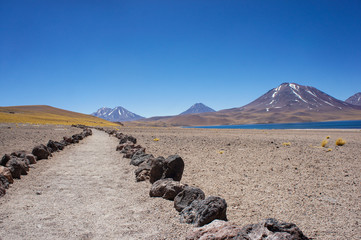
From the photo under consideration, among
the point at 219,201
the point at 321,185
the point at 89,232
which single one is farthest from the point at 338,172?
the point at 89,232

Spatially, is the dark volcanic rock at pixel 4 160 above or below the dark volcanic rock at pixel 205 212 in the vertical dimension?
above

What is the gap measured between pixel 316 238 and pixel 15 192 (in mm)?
7469

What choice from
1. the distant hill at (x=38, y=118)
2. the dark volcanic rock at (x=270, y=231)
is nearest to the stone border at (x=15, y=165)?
the dark volcanic rock at (x=270, y=231)

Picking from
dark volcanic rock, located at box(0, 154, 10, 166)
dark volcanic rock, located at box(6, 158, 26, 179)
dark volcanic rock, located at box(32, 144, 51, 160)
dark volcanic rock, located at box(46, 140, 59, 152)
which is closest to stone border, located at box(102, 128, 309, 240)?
dark volcanic rock, located at box(6, 158, 26, 179)

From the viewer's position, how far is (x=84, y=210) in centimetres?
514

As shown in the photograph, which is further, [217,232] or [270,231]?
[217,232]

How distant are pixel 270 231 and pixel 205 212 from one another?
1447mm

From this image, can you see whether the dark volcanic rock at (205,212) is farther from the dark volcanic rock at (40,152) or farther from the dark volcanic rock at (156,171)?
the dark volcanic rock at (40,152)

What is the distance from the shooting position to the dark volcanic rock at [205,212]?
423cm

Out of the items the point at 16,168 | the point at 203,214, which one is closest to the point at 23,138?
the point at 16,168

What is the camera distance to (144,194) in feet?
21.3

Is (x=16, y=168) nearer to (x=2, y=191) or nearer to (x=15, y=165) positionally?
(x=15, y=165)

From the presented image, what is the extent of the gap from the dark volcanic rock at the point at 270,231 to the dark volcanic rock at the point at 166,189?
2931 mm

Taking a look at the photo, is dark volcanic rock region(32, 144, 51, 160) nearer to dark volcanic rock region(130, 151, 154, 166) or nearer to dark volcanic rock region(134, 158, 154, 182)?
dark volcanic rock region(130, 151, 154, 166)
